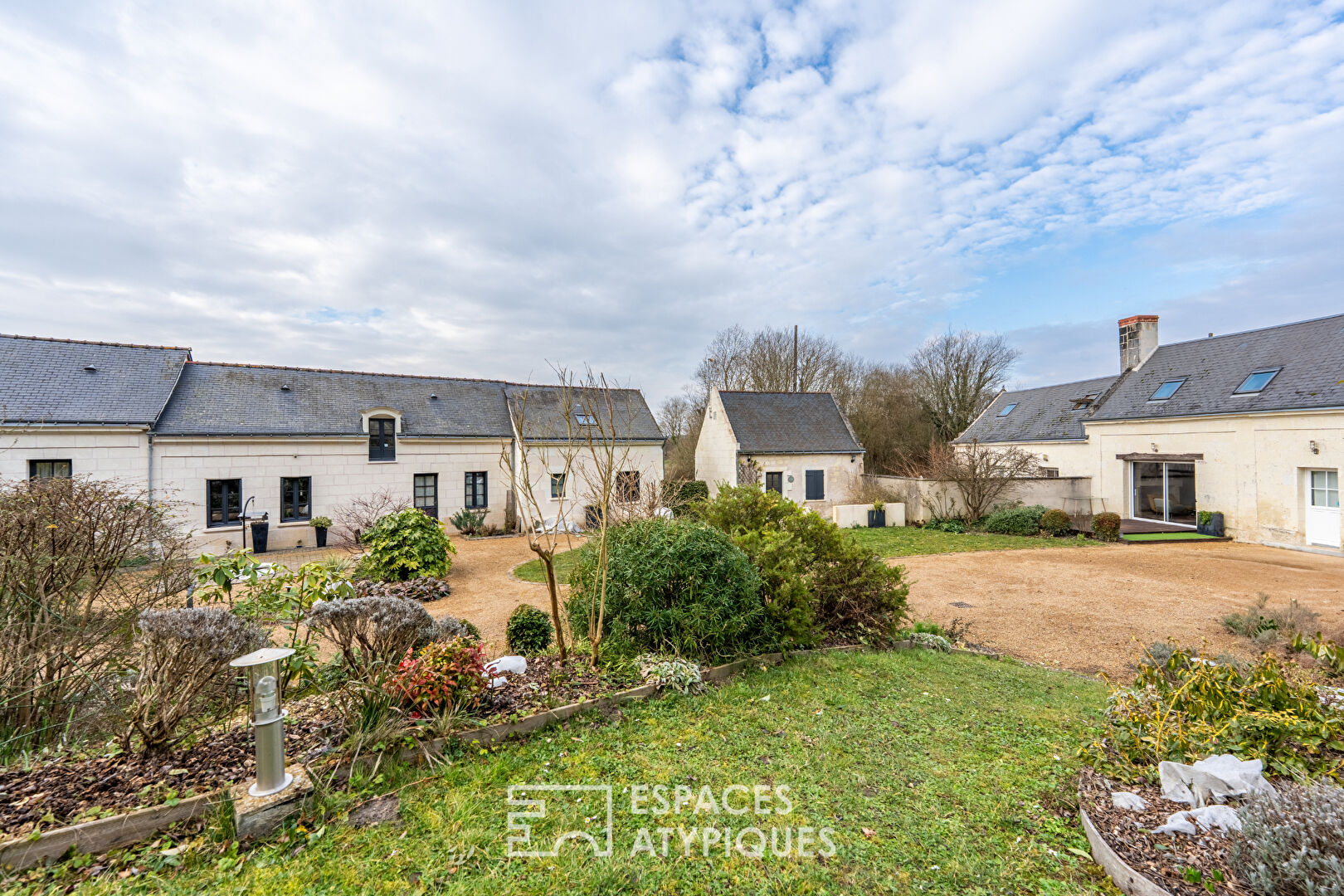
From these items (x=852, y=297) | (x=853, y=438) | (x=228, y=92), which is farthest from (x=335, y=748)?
(x=853, y=438)

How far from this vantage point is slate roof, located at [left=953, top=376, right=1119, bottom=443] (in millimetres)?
20312

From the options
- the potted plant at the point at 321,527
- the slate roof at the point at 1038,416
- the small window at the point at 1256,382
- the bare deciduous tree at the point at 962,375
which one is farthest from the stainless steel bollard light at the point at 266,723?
the bare deciduous tree at the point at 962,375

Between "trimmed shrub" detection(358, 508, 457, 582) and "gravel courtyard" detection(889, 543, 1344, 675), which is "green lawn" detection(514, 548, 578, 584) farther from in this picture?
"gravel courtyard" detection(889, 543, 1344, 675)

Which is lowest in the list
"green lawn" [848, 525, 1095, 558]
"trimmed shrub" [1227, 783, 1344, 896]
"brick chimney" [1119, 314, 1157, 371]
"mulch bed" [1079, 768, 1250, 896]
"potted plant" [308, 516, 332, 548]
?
"green lawn" [848, 525, 1095, 558]

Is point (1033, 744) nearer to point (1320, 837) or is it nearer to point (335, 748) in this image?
point (1320, 837)

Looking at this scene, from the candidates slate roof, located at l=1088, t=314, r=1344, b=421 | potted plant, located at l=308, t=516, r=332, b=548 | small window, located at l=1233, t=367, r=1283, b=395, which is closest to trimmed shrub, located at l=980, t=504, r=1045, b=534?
slate roof, located at l=1088, t=314, r=1344, b=421

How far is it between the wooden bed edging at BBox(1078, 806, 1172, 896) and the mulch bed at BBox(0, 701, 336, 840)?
4103 mm

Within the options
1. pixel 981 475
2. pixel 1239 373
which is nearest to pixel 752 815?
pixel 981 475

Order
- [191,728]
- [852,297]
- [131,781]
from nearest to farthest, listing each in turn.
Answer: [131,781], [191,728], [852,297]

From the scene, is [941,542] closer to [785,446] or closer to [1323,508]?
[785,446]

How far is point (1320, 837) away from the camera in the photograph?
197 centimetres

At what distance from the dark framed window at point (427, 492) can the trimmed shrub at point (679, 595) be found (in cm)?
1322

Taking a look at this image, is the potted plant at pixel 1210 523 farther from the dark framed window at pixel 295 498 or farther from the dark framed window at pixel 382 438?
the dark framed window at pixel 295 498

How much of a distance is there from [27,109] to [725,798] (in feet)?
33.1
